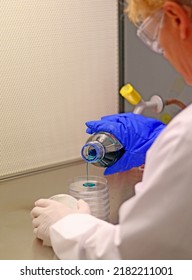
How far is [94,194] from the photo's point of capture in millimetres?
1244

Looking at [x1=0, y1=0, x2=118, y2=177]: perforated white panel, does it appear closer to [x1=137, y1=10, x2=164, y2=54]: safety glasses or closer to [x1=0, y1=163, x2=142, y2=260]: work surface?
[x1=0, y1=163, x2=142, y2=260]: work surface

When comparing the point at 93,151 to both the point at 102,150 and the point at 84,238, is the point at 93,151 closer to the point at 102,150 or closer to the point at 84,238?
the point at 102,150

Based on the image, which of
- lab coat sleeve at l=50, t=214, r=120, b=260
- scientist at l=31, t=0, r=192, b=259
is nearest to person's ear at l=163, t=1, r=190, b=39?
scientist at l=31, t=0, r=192, b=259

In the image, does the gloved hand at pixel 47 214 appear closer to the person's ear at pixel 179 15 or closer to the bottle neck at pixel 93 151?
the bottle neck at pixel 93 151

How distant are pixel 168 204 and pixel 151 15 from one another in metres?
0.34

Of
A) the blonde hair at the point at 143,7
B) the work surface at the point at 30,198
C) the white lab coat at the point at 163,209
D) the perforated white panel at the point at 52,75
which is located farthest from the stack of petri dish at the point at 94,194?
the blonde hair at the point at 143,7

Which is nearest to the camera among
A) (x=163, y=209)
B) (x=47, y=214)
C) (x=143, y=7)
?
(x=163, y=209)

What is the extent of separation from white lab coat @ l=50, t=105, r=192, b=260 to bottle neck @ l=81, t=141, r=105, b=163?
61 cm

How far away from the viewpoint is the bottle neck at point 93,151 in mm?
1381

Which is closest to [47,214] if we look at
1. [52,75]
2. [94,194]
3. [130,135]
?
[94,194]

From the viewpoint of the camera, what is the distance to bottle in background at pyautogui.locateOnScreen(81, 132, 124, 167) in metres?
1.38

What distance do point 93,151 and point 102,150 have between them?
0.09ft

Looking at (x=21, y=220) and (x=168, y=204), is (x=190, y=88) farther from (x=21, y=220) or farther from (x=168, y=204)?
(x=168, y=204)
